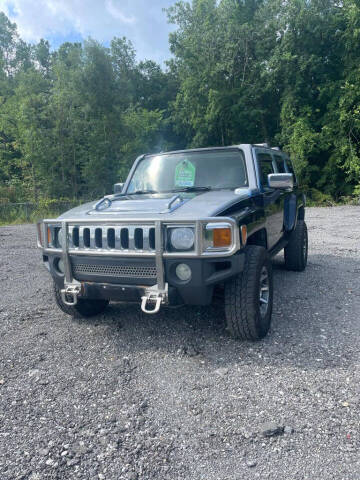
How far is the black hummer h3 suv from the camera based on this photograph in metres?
2.81

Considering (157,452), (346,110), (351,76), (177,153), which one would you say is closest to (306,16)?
(351,76)

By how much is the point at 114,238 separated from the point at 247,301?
3.88ft

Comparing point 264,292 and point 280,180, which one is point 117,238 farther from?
point 280,180

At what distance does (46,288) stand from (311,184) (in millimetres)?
23449

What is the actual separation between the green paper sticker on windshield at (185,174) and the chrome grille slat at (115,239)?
1.36 m

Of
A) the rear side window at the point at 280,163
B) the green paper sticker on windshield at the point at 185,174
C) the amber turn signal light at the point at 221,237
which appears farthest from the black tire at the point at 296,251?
the amber turn signal light at the point at 221,237

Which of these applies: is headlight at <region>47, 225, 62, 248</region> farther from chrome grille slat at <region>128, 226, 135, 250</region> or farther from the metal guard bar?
chrome grille slat at <region>128, 226, 135, 250</region>

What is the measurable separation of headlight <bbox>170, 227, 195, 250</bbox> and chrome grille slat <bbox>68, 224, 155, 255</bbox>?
17 cm

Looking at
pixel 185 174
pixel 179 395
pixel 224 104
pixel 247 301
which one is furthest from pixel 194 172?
pixel 224 104

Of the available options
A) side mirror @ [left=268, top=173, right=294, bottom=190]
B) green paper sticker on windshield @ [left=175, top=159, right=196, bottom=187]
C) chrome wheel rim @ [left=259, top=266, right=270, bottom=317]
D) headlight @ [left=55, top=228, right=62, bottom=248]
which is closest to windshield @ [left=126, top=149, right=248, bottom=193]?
green paper sticker on windshield @ [left=175, top=159, right=196, bottom=187]

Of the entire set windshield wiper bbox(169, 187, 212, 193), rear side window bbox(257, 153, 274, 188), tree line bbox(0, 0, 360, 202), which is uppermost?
tree line bbox(0, 0, 360, 202)

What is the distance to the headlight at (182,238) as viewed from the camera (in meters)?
2.81

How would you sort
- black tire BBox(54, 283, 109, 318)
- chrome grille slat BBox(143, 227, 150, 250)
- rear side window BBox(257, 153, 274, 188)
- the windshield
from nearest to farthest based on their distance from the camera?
chrome grille slat BBox(143, 227, 150, 250) → black tire BBox(54, 283, 109, 318) → the windshield → rear side window BBox(257, 153, 274, 188)

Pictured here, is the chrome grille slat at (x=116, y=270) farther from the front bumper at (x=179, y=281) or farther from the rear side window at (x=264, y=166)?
the rear side window at (x=264, y=166)
